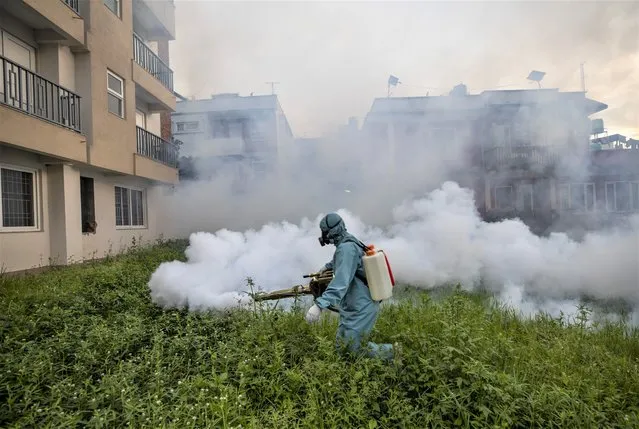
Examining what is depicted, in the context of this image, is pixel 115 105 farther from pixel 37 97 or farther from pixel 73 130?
pixel 37 97

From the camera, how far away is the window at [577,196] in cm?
1159

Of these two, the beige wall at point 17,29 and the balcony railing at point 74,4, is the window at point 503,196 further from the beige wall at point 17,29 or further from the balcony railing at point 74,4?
the beige wall at point 17,29

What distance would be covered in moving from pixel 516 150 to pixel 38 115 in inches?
525

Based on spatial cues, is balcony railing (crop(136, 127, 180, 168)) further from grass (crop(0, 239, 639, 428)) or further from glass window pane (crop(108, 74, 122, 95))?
grass (crop(0, 239, 639, 428))

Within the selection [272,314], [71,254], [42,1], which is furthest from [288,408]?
[42,1]

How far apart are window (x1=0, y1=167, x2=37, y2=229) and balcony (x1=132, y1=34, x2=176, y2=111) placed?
4788 mm

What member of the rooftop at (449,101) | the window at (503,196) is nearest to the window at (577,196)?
the window at (503,196)

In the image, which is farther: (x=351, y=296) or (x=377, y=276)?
(x=351, y=296)

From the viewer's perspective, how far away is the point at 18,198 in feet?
24.3

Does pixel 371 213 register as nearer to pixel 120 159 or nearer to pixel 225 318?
pixel 120 159

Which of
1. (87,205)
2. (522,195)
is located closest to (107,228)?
(87,205)

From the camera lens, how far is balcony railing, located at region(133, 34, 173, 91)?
11.7 meters

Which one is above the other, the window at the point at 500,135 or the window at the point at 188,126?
the window at the point at 188,126

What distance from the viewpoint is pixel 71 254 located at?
8.39m
